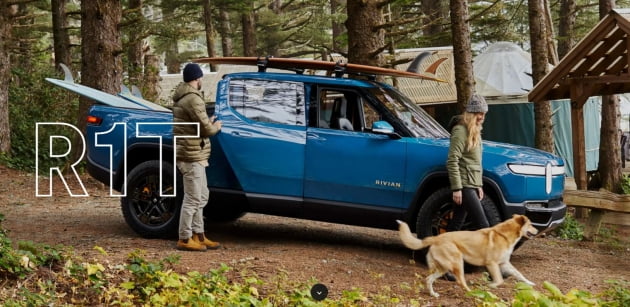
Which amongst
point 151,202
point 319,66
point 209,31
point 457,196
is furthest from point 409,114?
point 209,31

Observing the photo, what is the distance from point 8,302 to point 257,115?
4075 mm

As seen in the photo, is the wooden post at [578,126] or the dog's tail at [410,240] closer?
the dog's tail at [410,240]

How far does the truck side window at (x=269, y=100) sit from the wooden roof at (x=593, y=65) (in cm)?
549

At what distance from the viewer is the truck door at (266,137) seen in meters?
9.29

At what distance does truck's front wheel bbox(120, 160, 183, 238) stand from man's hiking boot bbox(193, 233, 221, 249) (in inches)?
15.2

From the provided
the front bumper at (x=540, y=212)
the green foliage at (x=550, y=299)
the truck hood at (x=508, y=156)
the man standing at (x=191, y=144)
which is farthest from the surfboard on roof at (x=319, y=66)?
the green foliage at (x=550, y=299)

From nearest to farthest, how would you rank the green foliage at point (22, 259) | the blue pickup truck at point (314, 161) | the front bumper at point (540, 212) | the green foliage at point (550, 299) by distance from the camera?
the green foliage at point (550, 299) → the green foliage at point (22, 259) → the front bumper at point (540, 212) → the blue pickup truck at point (314, 161)

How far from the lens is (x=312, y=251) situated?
9.20 meters

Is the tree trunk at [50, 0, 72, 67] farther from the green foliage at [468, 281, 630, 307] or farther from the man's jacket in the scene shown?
the green foliage at [468, 281, 630, 307]

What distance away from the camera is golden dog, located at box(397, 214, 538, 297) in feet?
24.8

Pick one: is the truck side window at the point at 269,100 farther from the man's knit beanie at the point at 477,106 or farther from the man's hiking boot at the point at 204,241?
the man's knit beanie at the point at 477,106

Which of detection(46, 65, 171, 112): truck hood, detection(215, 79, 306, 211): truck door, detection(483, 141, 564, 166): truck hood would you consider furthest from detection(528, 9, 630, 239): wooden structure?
detection(46, 65, 171, 112): truck hood

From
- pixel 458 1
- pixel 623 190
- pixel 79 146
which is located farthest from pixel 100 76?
pixel 623 190

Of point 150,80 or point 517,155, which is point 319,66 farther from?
point 150,80
